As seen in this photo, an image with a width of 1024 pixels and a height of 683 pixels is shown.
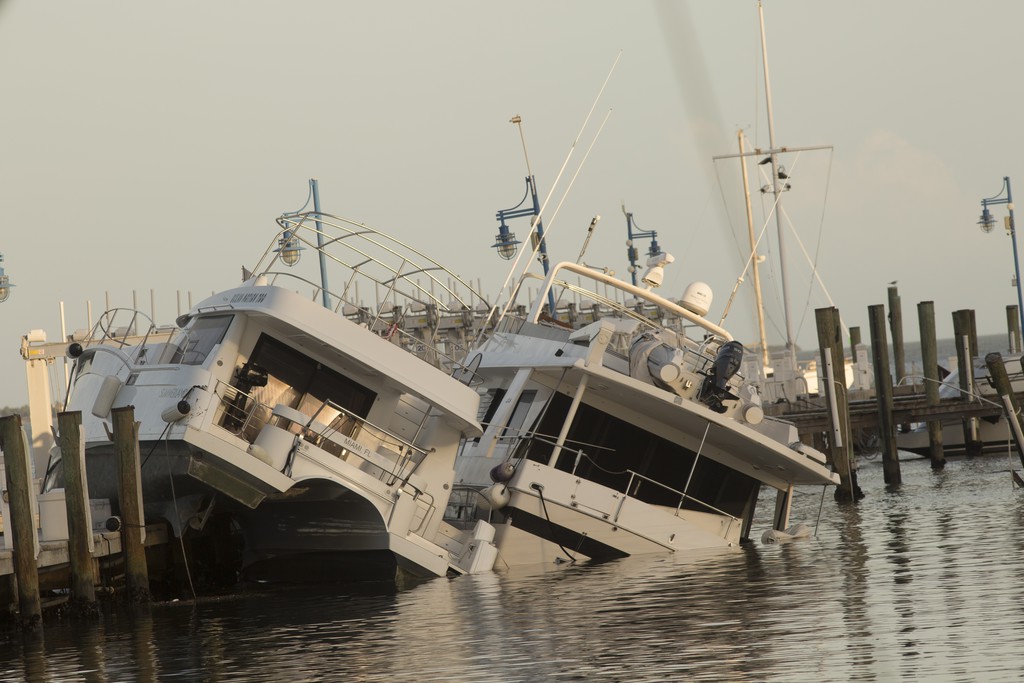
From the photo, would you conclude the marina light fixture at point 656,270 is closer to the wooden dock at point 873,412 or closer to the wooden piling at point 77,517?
the wooden dock at point 873,412

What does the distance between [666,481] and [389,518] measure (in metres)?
5.20

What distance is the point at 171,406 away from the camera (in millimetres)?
18766

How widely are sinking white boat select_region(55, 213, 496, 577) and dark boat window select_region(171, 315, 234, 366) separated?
22 mm

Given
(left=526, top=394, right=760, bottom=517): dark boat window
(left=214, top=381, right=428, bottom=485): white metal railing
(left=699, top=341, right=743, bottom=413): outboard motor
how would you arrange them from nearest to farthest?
(left=214, top=381, right=428, bottom=485): white metal railing, (left=699, top=341, right=743, bottom=413): outboard motor, (left=526, top=394, right=760, bottom=517): dark boat window

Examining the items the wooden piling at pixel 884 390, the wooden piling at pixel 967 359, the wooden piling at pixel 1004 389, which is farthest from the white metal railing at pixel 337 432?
the wooden piling at pixel 967 359

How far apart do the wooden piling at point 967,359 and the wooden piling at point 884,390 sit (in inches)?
162

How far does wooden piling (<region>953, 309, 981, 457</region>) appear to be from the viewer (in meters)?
37.3

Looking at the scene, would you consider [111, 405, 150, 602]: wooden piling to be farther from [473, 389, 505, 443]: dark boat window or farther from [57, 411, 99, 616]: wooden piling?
[473, 389, 505, 443]: dark boat window

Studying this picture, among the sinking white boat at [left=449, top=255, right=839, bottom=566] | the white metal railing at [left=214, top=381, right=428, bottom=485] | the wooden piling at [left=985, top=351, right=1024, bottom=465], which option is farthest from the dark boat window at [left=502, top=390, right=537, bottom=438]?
the wooden piling at [left=985, top=351, right=1024, bottom=465]

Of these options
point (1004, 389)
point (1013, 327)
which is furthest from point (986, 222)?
point (1004, 389)

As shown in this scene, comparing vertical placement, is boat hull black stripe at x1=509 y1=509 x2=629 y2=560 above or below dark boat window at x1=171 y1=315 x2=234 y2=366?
below

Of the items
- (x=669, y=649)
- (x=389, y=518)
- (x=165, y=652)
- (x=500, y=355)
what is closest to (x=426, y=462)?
(x=389, y=518)

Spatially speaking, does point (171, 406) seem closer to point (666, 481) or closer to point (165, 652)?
point (165, 652)

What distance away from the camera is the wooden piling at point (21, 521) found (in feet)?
53.3
